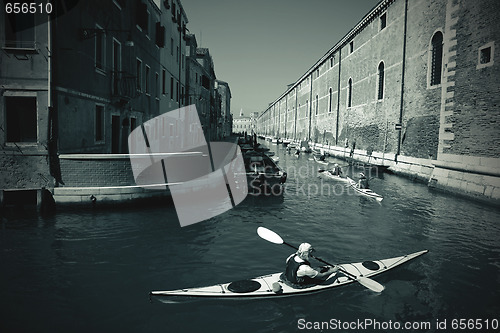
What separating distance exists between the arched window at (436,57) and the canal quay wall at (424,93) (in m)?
0.06

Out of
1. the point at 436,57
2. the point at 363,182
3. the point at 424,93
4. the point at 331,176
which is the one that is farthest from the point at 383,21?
the point at 363,182

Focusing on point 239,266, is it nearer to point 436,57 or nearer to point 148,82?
point 148,82

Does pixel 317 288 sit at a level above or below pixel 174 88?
below

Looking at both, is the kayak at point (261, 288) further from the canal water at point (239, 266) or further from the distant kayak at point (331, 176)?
the distant kayak at point (331, 176)

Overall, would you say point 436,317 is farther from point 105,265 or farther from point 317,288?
point 105,265

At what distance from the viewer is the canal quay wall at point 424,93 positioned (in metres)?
14.0

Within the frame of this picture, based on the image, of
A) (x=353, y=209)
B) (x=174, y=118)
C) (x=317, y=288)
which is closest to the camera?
(x=317, y=288)

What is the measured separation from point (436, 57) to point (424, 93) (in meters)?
2.13

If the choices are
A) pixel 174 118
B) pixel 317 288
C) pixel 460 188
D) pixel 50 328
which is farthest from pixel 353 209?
pixel 174 118

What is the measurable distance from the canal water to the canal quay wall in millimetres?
2922

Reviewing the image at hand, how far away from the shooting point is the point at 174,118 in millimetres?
26938

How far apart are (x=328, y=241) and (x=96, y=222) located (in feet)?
23.1

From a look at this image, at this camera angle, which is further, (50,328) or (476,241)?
(476,241)

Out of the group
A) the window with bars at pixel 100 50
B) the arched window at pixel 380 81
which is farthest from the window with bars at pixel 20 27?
the arched window at pixel 380 81
